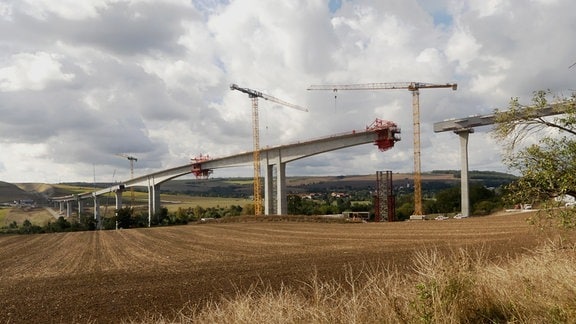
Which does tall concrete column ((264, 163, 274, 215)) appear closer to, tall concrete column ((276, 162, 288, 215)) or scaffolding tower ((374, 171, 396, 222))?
tall concrete column ((276, 162, 288, 215))

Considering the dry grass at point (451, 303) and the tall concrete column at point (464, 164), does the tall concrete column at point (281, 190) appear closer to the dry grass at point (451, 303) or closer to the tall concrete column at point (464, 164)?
the tall concrete column at point (464, 164)

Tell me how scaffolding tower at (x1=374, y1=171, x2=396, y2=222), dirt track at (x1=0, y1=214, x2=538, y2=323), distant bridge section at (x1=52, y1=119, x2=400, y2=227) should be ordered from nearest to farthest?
dirt track at (x1=0, y1=214, x2=538, y2=323) → distant bridge section at (x1=52, y1=119, x2=400, y2=227) → scaffolding tower at (x1=374, y1=171, x2=396, y2=222)

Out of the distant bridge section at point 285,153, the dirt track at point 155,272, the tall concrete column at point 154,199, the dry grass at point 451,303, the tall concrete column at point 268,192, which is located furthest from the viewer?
the tall concrete column at point 154,199

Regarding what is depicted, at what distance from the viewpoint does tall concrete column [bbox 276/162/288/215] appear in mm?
80688

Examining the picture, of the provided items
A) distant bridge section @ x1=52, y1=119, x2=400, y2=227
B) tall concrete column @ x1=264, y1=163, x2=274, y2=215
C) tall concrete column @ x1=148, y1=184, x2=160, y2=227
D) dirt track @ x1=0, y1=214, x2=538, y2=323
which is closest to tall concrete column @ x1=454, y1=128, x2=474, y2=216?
distant bridge section @ x1=52, y1=119, x2=400, y2=227

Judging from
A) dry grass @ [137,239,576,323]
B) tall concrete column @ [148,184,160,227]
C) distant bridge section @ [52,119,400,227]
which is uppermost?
distant bridge section @ [52,119,400,227]

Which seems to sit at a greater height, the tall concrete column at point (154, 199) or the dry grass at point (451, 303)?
the dry grass at point (451, 303)

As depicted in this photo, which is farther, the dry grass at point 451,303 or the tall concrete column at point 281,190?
the tall concrete column at point 281,190

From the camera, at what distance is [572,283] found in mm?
9633

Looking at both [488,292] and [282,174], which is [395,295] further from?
[282,174]

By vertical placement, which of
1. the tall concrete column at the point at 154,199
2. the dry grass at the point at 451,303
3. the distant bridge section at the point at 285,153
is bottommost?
the tall concrete column at the point at 154,199

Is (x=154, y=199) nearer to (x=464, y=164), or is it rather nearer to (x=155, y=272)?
(x=464, y=164)

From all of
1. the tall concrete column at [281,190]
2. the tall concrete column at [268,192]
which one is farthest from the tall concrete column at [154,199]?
the tall concrete column at [281,190]

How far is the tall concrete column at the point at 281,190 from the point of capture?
265ft
